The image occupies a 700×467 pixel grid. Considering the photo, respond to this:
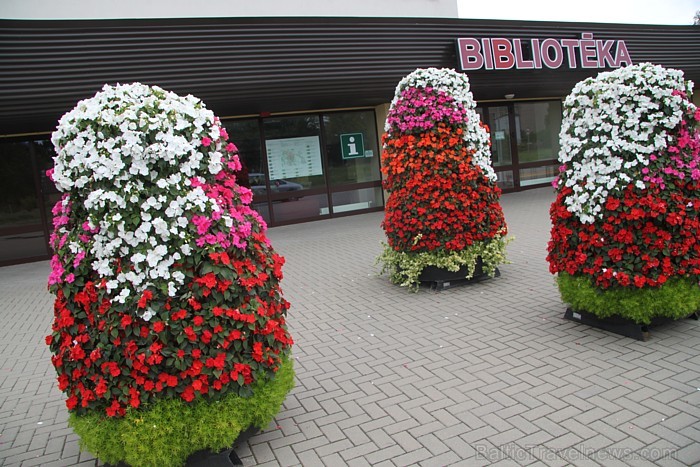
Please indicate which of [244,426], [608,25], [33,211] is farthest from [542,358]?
[608,25]

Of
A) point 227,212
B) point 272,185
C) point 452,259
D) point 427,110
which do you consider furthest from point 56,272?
point 272,185

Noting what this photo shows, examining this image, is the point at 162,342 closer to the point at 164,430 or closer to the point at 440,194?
the point at 164,430

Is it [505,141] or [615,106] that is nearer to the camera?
[615,106]

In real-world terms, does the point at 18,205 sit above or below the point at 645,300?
above

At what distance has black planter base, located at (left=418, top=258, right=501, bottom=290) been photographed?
654 centimetres

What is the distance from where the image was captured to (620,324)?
4.62 meters

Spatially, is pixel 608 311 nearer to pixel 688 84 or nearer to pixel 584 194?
pixel 584 194

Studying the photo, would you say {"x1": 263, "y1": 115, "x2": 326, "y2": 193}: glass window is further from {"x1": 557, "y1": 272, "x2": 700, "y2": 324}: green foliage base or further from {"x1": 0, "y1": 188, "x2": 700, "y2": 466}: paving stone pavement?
{"x1": 557, "y1": 272, "x2": 700, "y2": 324}: green foliage base

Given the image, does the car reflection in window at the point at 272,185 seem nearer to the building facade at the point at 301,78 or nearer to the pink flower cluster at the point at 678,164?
the building facade at the point at 301,78

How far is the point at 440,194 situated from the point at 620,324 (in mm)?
2500

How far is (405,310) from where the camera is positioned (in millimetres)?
5918

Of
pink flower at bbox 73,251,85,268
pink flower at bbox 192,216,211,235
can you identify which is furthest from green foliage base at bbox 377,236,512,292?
pink flower at bbox 73,251,85,268

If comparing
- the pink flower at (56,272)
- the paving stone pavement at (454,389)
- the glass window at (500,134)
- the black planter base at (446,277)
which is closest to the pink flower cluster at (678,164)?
the paving stone pavement at (454,389)

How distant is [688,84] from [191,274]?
4.41 meters
